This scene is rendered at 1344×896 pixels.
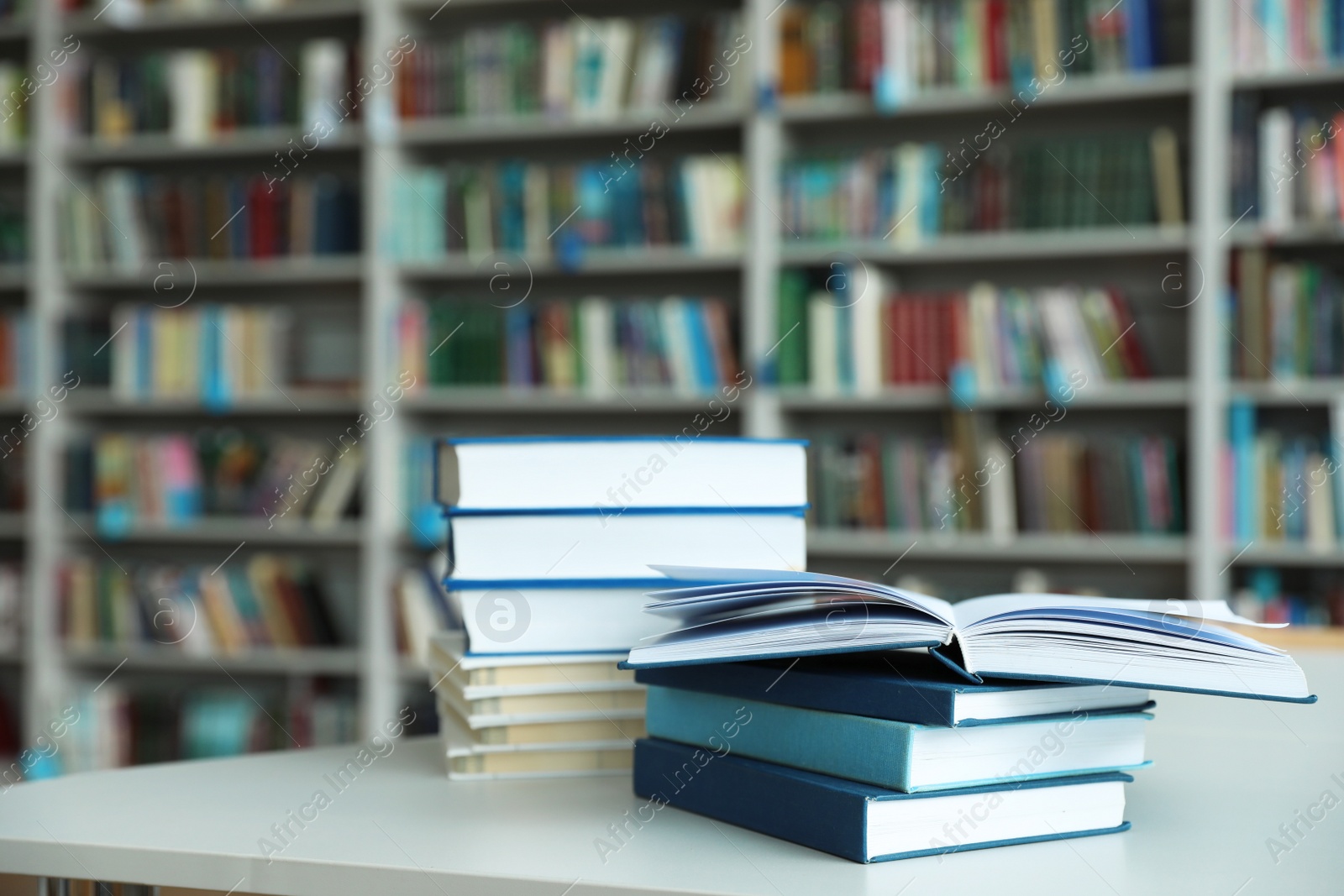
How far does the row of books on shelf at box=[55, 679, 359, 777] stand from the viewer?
342 cm

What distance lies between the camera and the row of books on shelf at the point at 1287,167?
2664 mm

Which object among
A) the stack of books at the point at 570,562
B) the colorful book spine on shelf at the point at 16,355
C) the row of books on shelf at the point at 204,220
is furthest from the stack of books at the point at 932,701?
the colorful book spine on shelf at the point at 16,355

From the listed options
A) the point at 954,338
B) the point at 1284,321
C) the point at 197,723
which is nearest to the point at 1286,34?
the point at 1284,321

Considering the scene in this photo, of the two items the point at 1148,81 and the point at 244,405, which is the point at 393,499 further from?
the point at 1148,81

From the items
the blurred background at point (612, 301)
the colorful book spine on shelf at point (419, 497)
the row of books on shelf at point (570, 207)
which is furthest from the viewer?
the colorful book spine on shelf at point (419, 497)

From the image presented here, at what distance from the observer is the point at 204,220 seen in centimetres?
348

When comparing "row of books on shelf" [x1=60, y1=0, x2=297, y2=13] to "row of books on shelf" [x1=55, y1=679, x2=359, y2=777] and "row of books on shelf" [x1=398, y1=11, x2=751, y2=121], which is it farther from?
"row of books on shelf" [x1=55, y1=679, x2=359, y2=777]

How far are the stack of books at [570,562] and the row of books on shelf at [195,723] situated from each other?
269cm

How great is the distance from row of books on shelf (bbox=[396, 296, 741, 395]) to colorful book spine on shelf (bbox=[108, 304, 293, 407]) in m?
0.39

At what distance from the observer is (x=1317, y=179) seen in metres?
2.68

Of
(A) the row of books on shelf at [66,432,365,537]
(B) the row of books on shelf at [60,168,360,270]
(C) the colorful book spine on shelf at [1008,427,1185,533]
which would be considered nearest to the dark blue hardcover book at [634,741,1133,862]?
(C) the colorful book spine on shelf at [1008,427,1185,533]

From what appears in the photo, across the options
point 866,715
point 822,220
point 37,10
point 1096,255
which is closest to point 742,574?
point 866,715

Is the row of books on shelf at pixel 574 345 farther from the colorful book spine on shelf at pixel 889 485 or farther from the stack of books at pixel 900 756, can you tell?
the stack of books at pixel 900 756

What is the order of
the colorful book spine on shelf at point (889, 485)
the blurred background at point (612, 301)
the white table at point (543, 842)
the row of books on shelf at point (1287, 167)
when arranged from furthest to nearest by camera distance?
1. the colorful book spine on shelf at point (889, 485)
2. the blurred background at point (612, 301)
3. the row of books on shelf at point (1287, 167)
4. the white table at point (543, 842)
